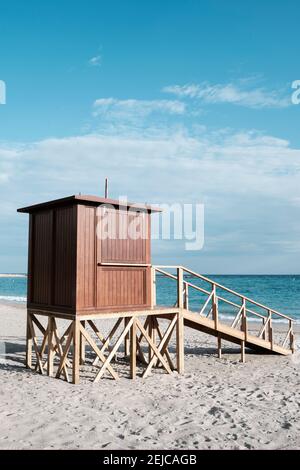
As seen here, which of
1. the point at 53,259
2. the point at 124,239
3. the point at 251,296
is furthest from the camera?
the point at 251,296

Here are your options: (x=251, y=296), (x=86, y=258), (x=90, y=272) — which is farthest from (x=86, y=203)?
(x=251, y=296)

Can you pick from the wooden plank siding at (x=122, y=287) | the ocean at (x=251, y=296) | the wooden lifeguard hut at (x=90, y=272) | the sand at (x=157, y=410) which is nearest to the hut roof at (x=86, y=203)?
the wooden lifeguard hut at (x=90, y=272)

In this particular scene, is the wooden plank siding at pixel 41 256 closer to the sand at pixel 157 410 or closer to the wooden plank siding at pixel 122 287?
the wooden plank siding at pixel 122 287

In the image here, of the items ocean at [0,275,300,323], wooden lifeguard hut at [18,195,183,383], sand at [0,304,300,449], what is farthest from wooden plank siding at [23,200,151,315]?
ocean at [0,275,300,323]

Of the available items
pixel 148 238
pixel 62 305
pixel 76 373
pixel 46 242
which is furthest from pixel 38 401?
pixel 148 238

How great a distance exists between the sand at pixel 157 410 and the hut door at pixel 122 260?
6.46 ft

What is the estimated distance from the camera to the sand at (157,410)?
6401 millimetres

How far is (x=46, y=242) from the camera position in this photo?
11.0m

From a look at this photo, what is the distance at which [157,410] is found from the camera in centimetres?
785

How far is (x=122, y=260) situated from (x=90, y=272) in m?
1.04

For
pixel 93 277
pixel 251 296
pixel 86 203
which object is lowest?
pixel 251 296

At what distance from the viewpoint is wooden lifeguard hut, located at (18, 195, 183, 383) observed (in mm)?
9906

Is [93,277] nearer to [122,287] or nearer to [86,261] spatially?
[86,261]
